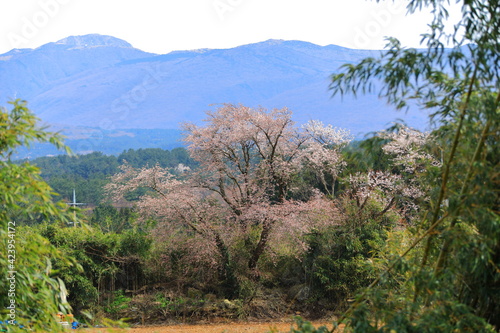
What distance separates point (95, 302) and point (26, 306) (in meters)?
8.40

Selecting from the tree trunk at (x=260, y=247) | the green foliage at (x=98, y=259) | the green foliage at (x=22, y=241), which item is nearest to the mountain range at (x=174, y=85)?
the tree trunk at (x=260, y=247)

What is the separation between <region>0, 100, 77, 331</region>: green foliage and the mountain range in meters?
92.4

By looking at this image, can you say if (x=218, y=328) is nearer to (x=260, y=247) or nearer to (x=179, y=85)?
(x=260, y=247)

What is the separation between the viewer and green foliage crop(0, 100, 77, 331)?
2920 mm

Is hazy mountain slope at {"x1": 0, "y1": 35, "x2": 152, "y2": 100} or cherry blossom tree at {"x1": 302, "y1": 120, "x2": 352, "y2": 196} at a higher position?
hazy mountain slope at {"x1": 0, "y1": 35, "x2": 152, "y2": 100}

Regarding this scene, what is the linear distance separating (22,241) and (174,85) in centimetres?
14178

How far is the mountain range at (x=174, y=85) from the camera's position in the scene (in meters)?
111

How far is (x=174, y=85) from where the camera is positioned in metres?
141

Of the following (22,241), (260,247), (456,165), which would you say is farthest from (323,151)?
(22,241)

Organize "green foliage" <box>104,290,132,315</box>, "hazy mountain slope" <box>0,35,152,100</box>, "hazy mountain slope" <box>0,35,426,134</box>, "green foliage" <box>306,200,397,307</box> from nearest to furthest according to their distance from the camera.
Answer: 1. "green foliage" <box>306,200,397,307</box>
2. "green foliage" <box>104,290,132,315</box>
3. "hazy mountain slope" <box>0,35,426,134</box>
4. "hazy mountain slope" <box>0,35,152,100</box>

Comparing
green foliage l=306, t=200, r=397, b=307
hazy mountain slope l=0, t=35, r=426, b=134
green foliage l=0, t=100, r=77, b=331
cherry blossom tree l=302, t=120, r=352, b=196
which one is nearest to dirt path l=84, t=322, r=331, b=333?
green foliage l=306, t=200, r=397, b=307

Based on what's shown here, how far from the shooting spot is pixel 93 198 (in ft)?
83.7

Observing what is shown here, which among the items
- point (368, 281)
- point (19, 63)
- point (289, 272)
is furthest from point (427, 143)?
point (19, 63)

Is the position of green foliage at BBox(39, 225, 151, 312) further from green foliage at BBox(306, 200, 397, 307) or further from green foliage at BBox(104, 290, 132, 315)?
green foliage at BBox(306, 200, 397, 307)
